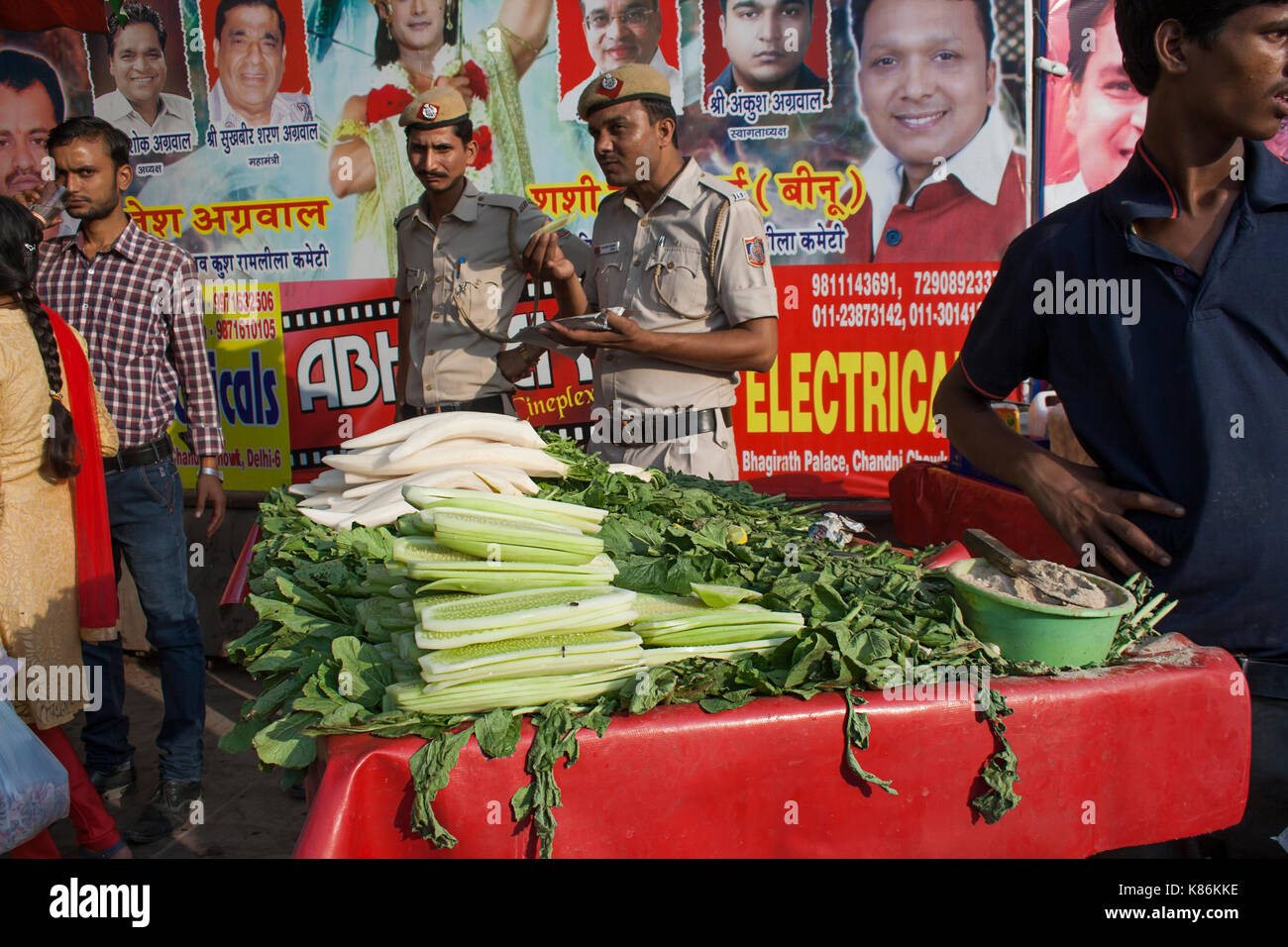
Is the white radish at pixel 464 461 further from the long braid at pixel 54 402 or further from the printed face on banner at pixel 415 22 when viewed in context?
the printed face on banner at pixel 415 22

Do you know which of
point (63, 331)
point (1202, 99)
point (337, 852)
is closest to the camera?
point (337, 852)

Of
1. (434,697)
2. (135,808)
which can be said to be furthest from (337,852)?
(135,808)

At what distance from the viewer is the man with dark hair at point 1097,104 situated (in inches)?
181

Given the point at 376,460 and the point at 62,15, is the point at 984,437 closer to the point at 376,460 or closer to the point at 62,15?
the point at 376,460

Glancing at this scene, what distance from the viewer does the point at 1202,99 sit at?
186cm

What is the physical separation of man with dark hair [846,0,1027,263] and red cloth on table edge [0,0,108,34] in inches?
172

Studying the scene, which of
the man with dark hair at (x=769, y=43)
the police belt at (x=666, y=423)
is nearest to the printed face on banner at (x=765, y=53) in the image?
the man with dark hair at (x=769, y=43)

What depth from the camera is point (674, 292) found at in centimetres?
394

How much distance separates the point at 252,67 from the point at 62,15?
4.04 ft

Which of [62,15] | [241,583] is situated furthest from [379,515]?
[62,15]

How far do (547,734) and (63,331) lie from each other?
8.73ft

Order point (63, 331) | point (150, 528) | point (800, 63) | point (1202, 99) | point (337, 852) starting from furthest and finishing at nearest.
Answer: point (800, 63), point (150, 528), point (63, 331), point (1202, 99), point (337, 852)

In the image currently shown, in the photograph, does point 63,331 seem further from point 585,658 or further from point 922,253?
point 922,253

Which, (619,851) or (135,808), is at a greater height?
(619,851)
